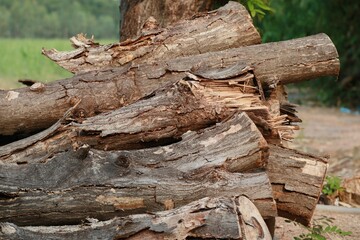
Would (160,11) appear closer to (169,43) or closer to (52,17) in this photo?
(169,43)

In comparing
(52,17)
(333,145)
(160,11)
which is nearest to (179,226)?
(160,11)

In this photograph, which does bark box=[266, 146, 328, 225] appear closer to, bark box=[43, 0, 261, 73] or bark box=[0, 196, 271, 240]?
bark box=[0, 196, 271, 240]

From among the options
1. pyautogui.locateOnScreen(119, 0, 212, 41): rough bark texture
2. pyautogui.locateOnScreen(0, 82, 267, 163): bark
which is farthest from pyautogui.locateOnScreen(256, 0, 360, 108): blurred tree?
pyautogui.locateOnScreen(0, 82, 267, 163): bark

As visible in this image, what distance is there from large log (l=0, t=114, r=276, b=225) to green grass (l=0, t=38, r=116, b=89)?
15406 millimetres

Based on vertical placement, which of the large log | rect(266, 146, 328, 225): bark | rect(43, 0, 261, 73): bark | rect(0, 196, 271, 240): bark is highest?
rect(43, 0, 261, 73): bark

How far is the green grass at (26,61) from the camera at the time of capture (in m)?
20.8

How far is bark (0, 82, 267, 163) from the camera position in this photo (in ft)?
13.3

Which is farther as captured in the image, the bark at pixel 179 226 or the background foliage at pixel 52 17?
the background foliage at pixel 52 17

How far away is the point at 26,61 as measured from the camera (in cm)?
2430

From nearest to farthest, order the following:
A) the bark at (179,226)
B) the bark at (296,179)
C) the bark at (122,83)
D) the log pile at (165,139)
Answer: the bark at (179,226)
the log pile at (165,139)
the bark at (296,179)
the bark at (122,83)

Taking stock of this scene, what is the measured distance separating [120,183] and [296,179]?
1.07 meters

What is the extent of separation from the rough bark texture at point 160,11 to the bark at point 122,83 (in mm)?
1206

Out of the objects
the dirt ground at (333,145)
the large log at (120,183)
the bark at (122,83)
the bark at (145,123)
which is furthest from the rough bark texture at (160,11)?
the large log at (120,183)

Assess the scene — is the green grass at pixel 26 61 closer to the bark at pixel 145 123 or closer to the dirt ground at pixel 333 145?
the dirt ground at pixel 333 145
